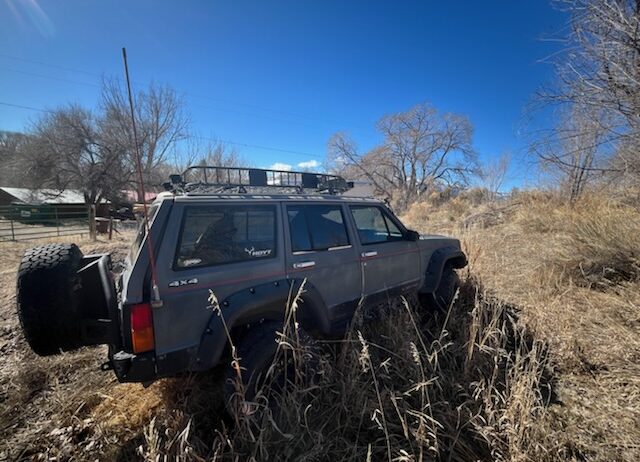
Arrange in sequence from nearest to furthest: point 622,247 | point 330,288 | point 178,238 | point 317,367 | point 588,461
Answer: point 588,461, point 178,238, point 317,367, point 330,288, point 622,247

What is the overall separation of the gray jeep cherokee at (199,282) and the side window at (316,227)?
0.01 metres

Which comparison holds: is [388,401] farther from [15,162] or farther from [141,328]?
[15,162]

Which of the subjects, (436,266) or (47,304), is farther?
(436,266)

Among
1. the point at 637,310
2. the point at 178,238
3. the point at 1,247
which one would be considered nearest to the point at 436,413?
the point at 178,238

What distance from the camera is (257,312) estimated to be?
2258 mm

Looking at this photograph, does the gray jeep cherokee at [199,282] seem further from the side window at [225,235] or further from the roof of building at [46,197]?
the roof of building at [46,197]

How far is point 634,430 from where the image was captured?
2.02 m

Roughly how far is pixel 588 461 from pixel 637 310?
276 cm

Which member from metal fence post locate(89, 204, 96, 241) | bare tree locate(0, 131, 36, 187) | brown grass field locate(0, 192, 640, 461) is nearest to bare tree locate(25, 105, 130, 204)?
bare tree locate(0, 131, 36, 187)

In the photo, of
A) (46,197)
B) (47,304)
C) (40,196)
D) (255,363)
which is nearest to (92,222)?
(47,304)

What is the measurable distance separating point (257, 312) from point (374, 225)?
1817mm

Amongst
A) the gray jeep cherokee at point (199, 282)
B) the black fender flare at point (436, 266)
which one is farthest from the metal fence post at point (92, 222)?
the black fender flare at point (436, 266)

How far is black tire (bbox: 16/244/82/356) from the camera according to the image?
196 cm

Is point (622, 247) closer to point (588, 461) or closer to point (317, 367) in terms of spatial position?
point (588, 461)
